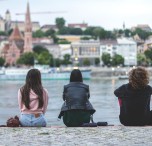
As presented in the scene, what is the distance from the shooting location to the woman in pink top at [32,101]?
7.80 m

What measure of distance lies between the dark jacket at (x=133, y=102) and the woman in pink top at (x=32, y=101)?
3.48 feet

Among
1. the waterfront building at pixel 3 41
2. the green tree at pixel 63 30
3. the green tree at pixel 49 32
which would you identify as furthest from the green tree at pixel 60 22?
the waterfront building at pixel 3 41

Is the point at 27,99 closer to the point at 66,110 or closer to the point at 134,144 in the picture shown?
the point at 66,110

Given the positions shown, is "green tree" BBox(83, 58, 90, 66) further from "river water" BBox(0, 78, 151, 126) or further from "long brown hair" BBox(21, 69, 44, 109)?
"long brown hair" BBox(21, 69, 44, 109)

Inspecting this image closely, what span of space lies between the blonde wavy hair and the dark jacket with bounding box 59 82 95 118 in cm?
76

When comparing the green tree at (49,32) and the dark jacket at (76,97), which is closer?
the dark jacket at (76,97)

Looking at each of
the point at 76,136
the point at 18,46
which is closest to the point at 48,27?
the point at 18,46

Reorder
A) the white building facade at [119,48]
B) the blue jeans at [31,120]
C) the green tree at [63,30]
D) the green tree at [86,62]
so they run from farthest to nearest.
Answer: the green tree at [63,30]
the white building facade at [119,48]
the green tree at [86,62]
the blue jeans at [31,120]

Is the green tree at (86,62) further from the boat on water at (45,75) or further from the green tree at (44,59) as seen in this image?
the boat on water at (45,75)

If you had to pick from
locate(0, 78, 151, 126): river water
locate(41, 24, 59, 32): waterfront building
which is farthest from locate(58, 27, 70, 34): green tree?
locate(0, 78, 151, 126): river water

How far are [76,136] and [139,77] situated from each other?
1.19 metres

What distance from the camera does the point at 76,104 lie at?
312 inches

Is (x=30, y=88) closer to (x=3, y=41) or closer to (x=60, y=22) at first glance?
(x=3, y=41)

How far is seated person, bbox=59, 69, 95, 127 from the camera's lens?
7.94 metres
